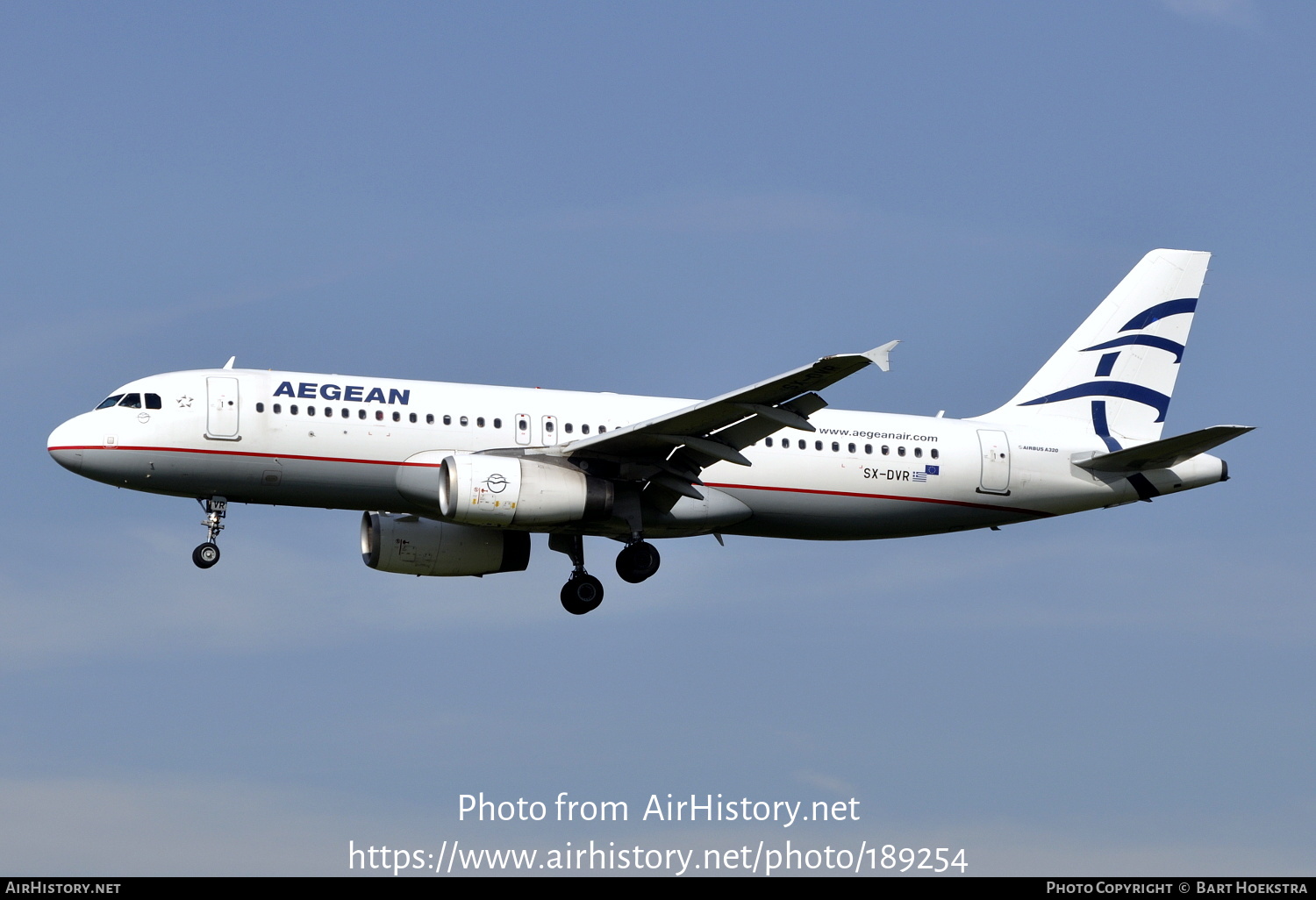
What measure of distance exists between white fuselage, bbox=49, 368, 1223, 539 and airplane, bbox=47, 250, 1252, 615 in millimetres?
39

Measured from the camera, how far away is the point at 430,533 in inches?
1550

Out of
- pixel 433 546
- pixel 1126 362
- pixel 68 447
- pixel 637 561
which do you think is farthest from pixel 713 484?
pixel 68 447

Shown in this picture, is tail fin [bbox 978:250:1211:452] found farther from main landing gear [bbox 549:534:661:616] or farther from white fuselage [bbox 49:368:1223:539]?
main landing gear [bbox 549:534:661:616]

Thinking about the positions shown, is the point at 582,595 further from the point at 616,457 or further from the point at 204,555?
the point at 204,555

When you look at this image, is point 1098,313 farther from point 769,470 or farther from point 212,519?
point 212,519

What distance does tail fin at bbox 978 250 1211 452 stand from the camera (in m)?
41.4

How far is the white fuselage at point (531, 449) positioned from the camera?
3475cm

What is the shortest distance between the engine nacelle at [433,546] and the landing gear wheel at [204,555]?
457 cm

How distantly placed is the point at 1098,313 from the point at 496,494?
16.7m

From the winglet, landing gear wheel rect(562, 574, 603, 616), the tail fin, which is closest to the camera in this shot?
the winglet

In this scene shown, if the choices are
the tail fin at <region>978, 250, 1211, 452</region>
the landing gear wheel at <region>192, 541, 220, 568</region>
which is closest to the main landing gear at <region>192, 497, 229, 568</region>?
the landing gear wheel at <region>192, 541, 220, 568</region>

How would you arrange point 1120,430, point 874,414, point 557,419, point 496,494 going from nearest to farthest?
point 496,494 → point 557,419 → point 874,414 → point 1120,430

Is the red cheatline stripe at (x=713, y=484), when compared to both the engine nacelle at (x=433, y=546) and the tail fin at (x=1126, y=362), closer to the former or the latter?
the tail fin at (x=1126, y=362)

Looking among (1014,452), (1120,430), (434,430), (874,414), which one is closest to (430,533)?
(434,430)
